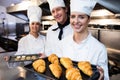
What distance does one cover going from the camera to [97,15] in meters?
2.74

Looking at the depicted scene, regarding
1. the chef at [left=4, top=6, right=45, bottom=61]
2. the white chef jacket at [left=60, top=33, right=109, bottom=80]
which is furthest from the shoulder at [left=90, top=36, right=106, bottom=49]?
the chef at [left=4, top=6, right=45, bottom=61]

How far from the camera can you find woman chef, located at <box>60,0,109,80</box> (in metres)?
1.25

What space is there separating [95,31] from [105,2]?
1.80 ft

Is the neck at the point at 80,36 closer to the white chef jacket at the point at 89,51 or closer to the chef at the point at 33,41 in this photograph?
the white chef jacket at the point at 89,51

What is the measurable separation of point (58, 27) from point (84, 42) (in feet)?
2.06

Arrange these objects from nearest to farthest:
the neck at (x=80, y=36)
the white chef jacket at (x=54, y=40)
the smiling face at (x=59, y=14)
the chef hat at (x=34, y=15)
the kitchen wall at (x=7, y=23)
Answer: the neck at (x=80, y=36)
the smiling face at (x=59, y=14)
the white chef jacket at (x=54, y=40)
the chef hat at (x=34, y=15)
the kitchen wall at (x=7, y=23)

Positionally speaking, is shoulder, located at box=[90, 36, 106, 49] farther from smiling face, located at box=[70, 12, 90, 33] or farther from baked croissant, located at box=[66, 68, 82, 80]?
baked croissant, located at box=[66, 68, 82, 80]

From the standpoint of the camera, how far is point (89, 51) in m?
1.30

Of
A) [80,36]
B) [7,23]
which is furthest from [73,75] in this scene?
[7,23]

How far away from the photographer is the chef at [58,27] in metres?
1.76

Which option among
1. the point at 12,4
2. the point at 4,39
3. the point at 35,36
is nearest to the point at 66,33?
the point at 35,36

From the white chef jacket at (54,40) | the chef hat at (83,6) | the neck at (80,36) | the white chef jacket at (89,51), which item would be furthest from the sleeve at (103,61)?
the white chef jacket at (54,40)

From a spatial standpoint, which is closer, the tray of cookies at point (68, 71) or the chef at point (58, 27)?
the tray of cookies at point (68, 71)

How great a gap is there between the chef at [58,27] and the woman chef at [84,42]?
1.20 ft
